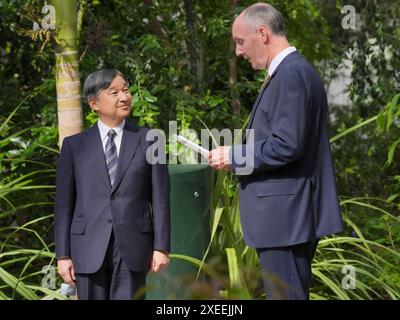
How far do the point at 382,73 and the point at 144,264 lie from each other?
4263 mm

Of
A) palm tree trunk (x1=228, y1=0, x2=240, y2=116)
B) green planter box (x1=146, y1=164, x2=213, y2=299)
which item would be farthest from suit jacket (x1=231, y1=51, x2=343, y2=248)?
palm tree trunk (x1=228, y1=0, x2=240, y2=116)

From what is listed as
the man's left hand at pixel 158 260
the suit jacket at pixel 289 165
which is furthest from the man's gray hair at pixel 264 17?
the man's left hand at pixel 158 260

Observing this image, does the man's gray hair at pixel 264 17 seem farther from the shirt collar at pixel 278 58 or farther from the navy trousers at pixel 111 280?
the navy trousers at pixel 111 280

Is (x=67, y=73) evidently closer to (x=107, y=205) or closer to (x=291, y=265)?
(x=107, y=205)

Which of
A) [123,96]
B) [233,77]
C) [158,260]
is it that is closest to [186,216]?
[158,260]

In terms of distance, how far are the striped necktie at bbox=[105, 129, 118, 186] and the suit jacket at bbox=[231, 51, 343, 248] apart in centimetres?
53

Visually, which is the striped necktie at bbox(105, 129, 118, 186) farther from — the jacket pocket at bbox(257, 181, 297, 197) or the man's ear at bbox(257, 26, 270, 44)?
the man's ear at bbox(257, 26, 270, 44)

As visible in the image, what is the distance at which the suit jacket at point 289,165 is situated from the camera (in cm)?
326

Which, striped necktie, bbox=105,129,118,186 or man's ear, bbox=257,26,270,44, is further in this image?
striped necktie, bbox=105,129,118,186

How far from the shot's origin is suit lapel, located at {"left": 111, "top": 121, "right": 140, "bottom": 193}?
361cm

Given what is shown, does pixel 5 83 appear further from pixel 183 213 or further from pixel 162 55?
pixel 183 213

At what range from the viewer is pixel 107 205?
11.8 feet

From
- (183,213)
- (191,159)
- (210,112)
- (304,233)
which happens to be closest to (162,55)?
(210,112)

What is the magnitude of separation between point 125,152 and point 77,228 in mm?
358
